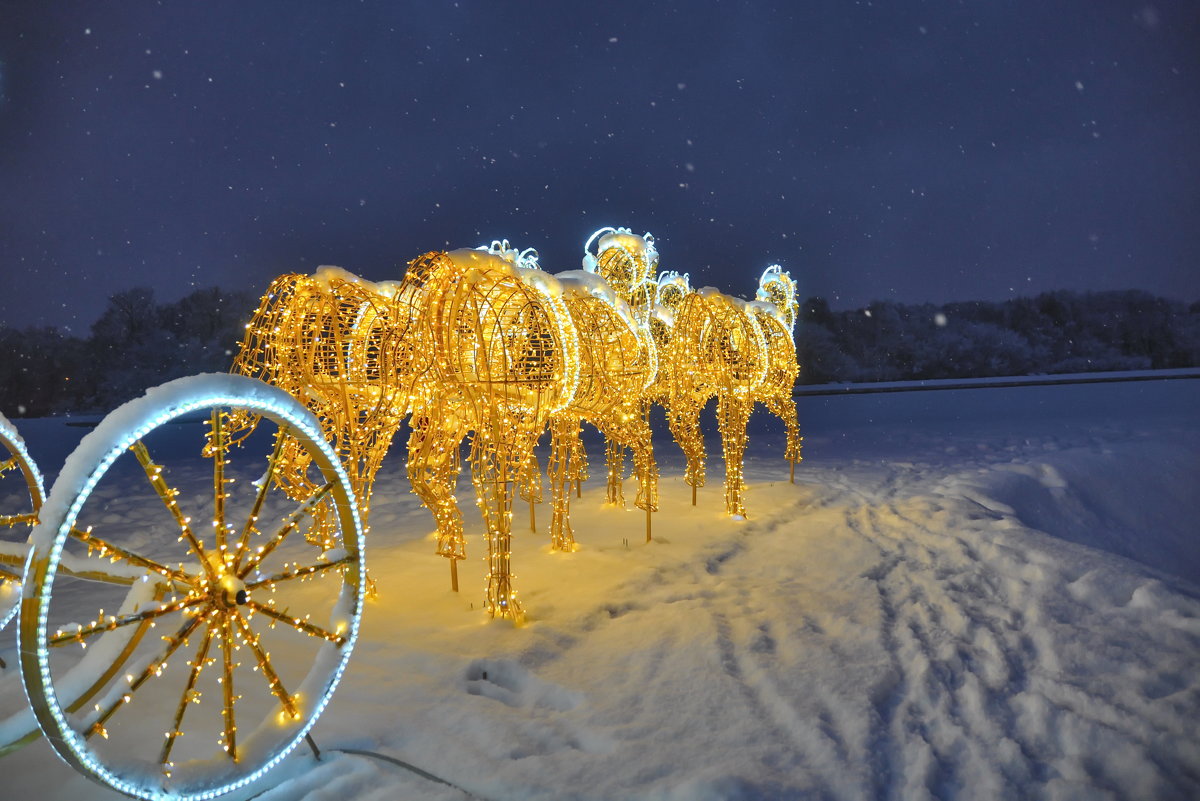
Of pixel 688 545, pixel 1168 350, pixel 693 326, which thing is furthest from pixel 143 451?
pixel 1168 350

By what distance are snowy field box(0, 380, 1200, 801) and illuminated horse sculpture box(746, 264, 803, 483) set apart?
4.36ft

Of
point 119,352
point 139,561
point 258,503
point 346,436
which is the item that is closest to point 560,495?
point 346,436

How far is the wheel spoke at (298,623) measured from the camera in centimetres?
236

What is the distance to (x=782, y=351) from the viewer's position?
7312mm

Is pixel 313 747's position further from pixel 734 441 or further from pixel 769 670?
pixel 734 441

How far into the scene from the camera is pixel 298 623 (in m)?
2.46

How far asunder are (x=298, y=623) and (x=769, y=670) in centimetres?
244

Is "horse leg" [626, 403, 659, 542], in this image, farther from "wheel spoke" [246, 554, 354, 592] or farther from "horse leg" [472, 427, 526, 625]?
"wheel spoke" [246, 554, 354, 592]

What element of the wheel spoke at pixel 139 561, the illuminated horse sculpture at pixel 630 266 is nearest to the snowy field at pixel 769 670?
the wheel spoke at pixel 139 561

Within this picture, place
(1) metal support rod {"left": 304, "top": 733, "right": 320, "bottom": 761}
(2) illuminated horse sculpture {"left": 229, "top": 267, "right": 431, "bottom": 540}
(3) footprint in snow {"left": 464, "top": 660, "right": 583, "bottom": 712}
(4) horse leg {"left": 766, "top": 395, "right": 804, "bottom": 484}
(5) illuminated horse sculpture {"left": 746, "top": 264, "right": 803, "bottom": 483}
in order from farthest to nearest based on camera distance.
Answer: (4) horse leg {"left": 766, "top": 395, "right": 804, "bottom": 484} → (5) illuminated horse sculpture {"left": 746, "top": 264, "right": 803, "bottom": 483} → (2) illuminated horse sculpture {"left": 229, "top": 267, "right": 431, "bottom": 540} → (3) footprint in snow {"left": 464, "top": 660, "right": 583, "bottom": 712} → (1) metal support rod {"left": 304, "top": 733, "right": 320, "bottom": 761}

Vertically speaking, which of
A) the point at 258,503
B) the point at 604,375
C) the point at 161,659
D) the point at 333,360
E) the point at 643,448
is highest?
the point at 333,360

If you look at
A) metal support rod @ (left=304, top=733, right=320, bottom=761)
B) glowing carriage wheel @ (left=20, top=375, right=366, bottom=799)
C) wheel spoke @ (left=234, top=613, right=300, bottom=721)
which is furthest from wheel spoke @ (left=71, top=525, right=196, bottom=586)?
metal support rod @ (left=304, top=733, right=320, bottom=761)

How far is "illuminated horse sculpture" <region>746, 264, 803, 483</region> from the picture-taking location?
716 cm

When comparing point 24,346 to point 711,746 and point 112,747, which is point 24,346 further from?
point 711,746
